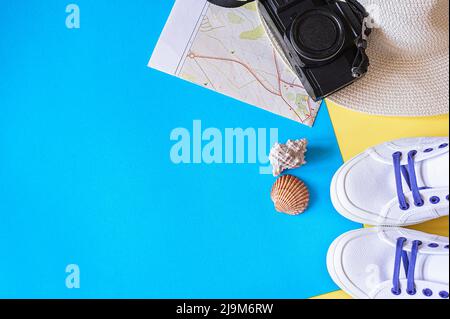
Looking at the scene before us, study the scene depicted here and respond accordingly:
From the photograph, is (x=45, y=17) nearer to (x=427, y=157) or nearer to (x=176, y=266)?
(x=176, y=266)

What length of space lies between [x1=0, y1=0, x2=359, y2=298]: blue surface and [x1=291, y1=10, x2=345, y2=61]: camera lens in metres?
0.16

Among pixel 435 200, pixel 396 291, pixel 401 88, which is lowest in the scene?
pixel 396 291

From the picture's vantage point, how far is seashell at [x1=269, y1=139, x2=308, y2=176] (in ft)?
3.13

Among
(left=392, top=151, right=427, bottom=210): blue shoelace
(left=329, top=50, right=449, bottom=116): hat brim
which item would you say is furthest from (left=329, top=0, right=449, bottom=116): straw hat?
(left=392, top=151, right=427, bottom=210): blue shoelace

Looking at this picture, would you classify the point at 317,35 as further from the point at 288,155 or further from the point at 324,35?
the point at 288,155

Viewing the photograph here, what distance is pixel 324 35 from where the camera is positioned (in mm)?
875

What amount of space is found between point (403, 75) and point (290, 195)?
32 cm

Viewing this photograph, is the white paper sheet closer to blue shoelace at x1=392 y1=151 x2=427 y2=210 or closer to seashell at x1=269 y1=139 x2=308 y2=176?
seashell at x1=269 y1=139 x2=308 y2=176

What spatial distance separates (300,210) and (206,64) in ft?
1.16

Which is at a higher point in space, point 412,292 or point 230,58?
point 230,58

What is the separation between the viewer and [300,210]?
3.22ft

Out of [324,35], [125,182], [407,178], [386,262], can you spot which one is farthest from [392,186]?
[125,182]

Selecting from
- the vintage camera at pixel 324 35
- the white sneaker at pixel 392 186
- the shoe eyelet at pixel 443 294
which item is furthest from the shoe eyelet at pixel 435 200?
the vintage camera at pixel 324 35
